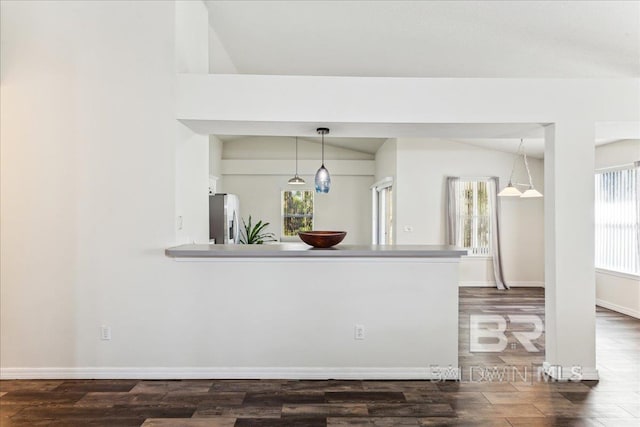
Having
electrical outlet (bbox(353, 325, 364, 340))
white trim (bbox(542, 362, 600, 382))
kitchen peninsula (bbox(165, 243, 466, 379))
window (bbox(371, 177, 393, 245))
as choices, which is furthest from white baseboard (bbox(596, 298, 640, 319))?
electrical outlet (bbox(353, 325, 364, 340))

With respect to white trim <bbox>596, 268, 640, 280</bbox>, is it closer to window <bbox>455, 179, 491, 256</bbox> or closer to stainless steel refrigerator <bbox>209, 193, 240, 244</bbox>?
window <bbox>455, 179, 491, 256</bbox>

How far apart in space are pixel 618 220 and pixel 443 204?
99.7 inches

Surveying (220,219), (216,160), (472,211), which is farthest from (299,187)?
(472,211)

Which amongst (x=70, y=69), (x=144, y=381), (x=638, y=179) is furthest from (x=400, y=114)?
(x=638, y=179)

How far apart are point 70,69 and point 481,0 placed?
3279mm

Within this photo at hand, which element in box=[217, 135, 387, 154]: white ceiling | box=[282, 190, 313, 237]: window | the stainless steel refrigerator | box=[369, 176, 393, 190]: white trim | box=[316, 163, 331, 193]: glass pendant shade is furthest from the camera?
box=[282, 190, 313, 237]: window

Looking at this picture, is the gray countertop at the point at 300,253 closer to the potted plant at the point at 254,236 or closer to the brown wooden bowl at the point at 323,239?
the brown wooden bowl at the point at 323,239

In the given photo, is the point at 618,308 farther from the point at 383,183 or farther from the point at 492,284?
the point at 383,183

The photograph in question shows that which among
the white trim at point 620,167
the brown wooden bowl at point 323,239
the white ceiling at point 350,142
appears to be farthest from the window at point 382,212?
the brown wooden bowl at point 323,239

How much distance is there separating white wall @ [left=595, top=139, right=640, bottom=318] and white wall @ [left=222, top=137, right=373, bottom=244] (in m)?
4.55

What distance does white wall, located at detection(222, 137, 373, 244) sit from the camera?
9.26 metres

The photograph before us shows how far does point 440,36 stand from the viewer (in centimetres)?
399

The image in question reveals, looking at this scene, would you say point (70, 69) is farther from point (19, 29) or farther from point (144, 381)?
point (144, 381)

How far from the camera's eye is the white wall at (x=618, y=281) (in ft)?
18.0
